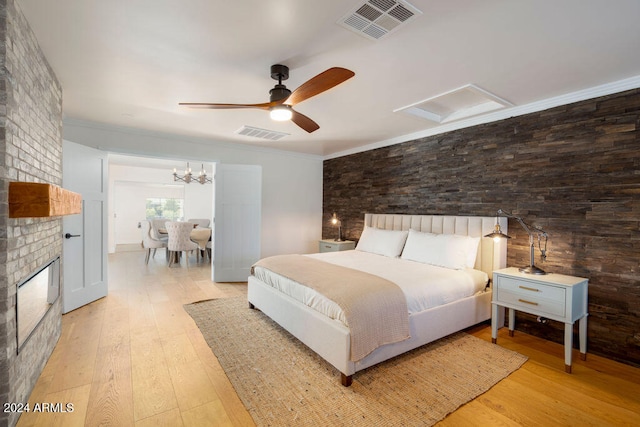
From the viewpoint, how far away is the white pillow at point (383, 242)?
3979mm

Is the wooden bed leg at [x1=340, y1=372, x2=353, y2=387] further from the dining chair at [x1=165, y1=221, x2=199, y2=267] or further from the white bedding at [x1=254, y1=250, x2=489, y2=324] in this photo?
the dining chair at [x1=165, y1=221, x2=199, y2=267]


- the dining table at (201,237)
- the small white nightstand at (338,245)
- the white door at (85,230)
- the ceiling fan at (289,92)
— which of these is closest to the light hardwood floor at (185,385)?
the white door at (85,230)

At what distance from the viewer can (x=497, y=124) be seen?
10.9 feet

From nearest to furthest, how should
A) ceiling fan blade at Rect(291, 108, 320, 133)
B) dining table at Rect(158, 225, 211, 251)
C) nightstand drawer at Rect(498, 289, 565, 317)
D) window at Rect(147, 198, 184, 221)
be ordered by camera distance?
nightstand drawer at Rect(498, 289, 565, 317) < ceiling fan blade at Rect(291, 108, 320, 133) < dining table at Rect(158, 225, 211, 251) < window at Rect(147, 198, 184, 221)

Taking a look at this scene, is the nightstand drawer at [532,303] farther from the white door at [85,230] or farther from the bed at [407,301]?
the white door at [85,230]

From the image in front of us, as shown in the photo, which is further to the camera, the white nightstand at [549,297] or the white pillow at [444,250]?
the white pillow at [444,250]

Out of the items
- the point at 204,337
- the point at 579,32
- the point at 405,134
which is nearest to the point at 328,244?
the point at 405,134

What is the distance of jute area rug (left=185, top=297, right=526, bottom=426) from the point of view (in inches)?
72.0

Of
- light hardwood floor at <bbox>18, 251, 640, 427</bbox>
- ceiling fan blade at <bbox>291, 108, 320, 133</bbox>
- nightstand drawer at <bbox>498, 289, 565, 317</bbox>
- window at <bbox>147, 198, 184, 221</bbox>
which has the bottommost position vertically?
light hardwood floor at <bbox>18, 251, 640, 427</bbox>

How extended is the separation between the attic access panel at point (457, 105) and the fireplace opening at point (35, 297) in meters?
3.50

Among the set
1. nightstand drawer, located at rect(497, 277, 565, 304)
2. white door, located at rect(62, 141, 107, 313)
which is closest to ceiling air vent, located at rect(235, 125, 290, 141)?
white door, located at rect(62, 141, 107, 313)

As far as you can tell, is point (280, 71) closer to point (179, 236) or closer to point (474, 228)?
point (474, 228)

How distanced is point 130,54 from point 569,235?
408 cm

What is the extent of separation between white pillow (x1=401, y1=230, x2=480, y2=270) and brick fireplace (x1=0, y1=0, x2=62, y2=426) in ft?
11.6
